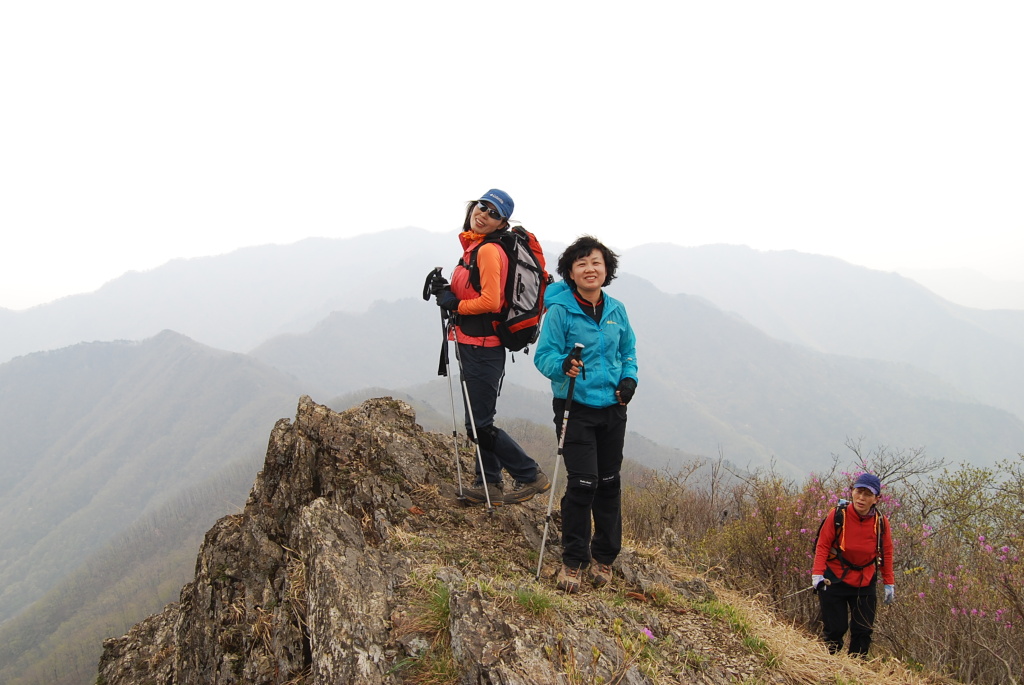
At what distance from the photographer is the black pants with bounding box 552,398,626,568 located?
516 cm

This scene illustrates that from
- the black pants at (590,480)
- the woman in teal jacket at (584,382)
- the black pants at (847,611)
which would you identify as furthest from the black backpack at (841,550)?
the woman in teal jacket at (584,382)

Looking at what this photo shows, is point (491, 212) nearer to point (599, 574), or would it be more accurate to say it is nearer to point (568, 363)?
point (568, 363)

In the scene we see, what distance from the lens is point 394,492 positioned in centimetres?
634

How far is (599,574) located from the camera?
5406mm

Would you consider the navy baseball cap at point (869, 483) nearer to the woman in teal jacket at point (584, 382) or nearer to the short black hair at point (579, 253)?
the woman in teal jacket at point (584, 382)

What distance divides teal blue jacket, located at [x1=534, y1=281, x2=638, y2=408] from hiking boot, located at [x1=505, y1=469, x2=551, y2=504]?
61.8 inches

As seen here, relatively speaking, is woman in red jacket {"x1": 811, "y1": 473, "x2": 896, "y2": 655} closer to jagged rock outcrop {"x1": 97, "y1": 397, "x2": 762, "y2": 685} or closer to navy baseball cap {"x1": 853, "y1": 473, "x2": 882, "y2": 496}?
navy baseball cap {"x1": 853, "y1": 473, "x2": 882, "y2": 496}

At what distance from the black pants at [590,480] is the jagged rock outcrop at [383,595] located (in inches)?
17.4

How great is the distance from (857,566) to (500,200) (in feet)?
19.1

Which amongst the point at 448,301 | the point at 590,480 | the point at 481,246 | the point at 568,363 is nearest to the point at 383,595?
the point at 590,480

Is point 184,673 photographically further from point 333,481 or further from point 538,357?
point 538,357

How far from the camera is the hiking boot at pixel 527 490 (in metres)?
6.29

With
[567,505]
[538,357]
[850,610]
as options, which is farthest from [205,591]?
[850,610]

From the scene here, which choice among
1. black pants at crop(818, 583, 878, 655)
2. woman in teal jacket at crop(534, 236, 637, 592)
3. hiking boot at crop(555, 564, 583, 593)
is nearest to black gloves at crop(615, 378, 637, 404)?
woman in teal jacket at crop(534, 236, 637, 592)
